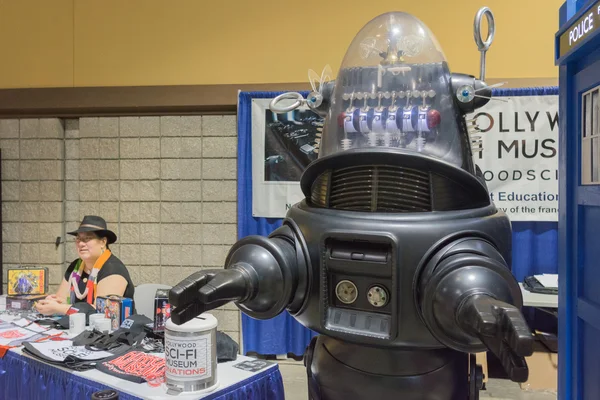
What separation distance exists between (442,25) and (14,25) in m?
3.21

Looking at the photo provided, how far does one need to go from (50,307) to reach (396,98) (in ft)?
6.77

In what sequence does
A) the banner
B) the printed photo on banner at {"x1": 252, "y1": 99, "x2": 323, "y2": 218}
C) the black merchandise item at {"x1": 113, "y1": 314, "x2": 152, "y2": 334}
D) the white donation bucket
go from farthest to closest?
1. the printed photo on banner at {"x1": 252, "y1": 99, "x2": 323, "y2": 218}
2. the banner
3. the black merchandise item at {"x1": 113, "y1": 314, "x2": 152, "y2": 334}
4. the white donation bucket

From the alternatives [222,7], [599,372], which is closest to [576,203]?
[599,372]

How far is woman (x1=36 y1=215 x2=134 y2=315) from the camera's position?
245cm

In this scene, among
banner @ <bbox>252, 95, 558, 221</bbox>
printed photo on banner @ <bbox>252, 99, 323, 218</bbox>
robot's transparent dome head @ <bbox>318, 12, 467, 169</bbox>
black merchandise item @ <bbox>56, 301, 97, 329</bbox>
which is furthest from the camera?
printed photo on banner @ <bbox>252, 99, 323, 218</bbox>

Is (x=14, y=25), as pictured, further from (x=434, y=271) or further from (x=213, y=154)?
(x=434, y=271)

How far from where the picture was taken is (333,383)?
29.0 inches

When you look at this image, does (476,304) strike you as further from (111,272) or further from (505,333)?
(111,272)

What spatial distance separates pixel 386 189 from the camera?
71 cm

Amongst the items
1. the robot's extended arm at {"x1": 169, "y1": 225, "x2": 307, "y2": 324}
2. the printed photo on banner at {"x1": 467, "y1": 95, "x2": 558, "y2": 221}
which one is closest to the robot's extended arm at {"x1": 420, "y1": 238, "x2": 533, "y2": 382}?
the robot's extended arm at {"x1": 169, "y1": 225, "x2": 307, "y2": 324}

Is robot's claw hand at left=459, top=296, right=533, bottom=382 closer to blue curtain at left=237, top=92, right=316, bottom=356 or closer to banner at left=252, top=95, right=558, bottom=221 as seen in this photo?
banner at left=252, top=95, right=558, bottom=221

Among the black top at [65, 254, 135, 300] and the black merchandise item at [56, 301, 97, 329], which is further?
the black top at [65, 254, 135, 300]

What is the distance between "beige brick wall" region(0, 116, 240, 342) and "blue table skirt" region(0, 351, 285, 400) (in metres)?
1.66

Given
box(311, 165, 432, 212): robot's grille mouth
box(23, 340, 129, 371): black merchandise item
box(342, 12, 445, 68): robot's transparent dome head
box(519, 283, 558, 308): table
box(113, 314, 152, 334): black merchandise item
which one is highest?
box(342, 12, 445, 68): robot's transparent dome head
